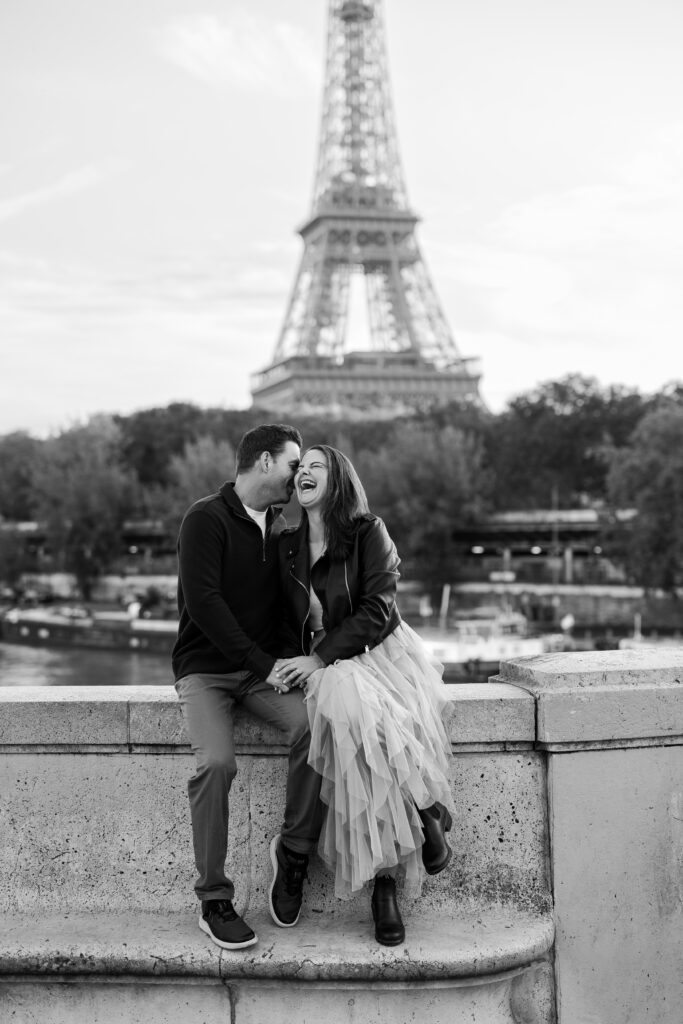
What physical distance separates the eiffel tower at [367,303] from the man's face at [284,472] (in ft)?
237

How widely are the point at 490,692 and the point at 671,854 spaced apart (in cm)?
96

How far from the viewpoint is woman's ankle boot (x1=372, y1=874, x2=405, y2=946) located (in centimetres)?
431

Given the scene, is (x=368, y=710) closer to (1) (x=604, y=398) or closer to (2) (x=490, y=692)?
(2) (x=490, y=692)

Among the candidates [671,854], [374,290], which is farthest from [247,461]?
[374,290]

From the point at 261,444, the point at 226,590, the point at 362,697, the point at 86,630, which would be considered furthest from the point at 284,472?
the point at 86,630

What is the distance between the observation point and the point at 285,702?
449 cm

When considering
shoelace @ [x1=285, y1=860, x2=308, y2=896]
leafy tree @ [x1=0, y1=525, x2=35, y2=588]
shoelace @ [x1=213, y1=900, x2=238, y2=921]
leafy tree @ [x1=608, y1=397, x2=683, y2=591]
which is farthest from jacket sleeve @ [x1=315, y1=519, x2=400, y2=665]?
leafy tree @ [x1=0, y1=525, x2=35, y2=588]

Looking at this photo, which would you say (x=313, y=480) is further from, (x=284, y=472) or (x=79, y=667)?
(x=79, y=667)

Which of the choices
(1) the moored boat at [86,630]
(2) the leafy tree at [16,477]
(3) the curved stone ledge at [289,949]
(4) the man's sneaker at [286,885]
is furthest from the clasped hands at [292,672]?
(2) the leafy tree at [16,477]

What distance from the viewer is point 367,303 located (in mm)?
85438

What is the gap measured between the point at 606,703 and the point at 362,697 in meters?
1.01

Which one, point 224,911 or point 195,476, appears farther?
point 195,476

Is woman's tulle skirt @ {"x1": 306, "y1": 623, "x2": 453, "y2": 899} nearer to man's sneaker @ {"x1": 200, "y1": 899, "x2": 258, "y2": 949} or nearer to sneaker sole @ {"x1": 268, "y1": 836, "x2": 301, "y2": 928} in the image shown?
sneaker sole @ {"x1": 268, "y1": 836, "x2": 301, "y2": 928}

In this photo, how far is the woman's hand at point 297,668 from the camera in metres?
4.48
